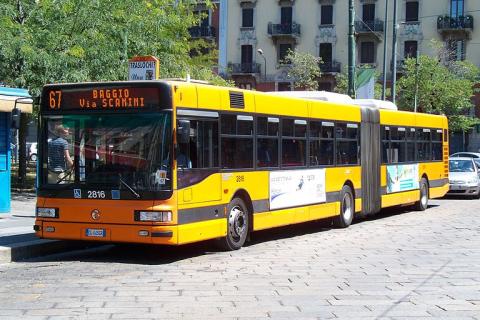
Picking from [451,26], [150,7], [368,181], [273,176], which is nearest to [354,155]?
[368,181]

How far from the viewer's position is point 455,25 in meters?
55.1

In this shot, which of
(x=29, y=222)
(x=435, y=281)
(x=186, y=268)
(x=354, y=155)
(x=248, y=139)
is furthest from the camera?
(x=354, y=155)

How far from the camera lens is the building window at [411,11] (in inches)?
2242

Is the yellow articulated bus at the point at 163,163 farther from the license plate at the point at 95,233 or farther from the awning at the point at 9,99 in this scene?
the awning at the point at 9,99

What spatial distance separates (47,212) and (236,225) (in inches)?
124

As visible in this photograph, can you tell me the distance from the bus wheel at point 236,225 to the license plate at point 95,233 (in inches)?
86.8

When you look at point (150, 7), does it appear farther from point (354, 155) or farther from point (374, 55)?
point (374, 55)

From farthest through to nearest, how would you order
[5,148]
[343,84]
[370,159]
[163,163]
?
[343,84] → [370,159] → [5,148] → [163,163]

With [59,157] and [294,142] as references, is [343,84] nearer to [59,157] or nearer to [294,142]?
[294,142]

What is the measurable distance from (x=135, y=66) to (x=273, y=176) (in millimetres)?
3446

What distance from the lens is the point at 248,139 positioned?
12.4 meters

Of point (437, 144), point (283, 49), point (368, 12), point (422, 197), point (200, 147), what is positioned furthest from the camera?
point (283, 49)

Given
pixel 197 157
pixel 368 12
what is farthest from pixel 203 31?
pixel 197 157

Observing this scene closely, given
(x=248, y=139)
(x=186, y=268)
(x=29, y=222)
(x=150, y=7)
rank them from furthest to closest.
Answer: (x=150, y=7)
(x=29, y=222)
(x=248, y=139)
(x=186, y=268)
